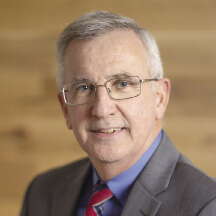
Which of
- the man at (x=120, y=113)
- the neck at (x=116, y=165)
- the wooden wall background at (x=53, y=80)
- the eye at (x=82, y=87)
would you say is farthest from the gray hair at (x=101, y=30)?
the wooden wall background at (x=53, y=80)

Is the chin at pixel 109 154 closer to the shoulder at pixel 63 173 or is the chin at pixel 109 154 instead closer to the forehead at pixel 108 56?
the forehead at pixel 108 56

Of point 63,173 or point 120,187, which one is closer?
point 120,187

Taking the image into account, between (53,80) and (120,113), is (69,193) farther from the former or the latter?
(53,80)

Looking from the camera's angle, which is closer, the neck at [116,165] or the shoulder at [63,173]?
the neck at [116,165]

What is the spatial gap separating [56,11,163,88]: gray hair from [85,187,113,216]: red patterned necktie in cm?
37

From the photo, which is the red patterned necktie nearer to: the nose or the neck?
the neck

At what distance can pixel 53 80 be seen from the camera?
109 inches

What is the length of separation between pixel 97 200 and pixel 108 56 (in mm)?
A: 438

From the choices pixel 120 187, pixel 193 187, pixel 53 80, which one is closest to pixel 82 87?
pixel 120 187

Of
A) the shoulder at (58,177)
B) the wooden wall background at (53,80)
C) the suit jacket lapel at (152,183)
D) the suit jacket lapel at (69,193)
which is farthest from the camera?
the wooden wall background at (53,80)

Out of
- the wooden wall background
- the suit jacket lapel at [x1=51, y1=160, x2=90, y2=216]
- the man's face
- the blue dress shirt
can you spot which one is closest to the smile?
the man's face

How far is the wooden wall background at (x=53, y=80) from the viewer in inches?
102

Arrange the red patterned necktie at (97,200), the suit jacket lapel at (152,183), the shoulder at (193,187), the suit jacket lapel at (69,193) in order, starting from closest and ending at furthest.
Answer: the shoulder at (193,187) < the suit jacket lapel at (152,183) < the red patterned necktie at (97,200) < the suit jacket lapel at (69,193)

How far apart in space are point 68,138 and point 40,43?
1.87 feet
